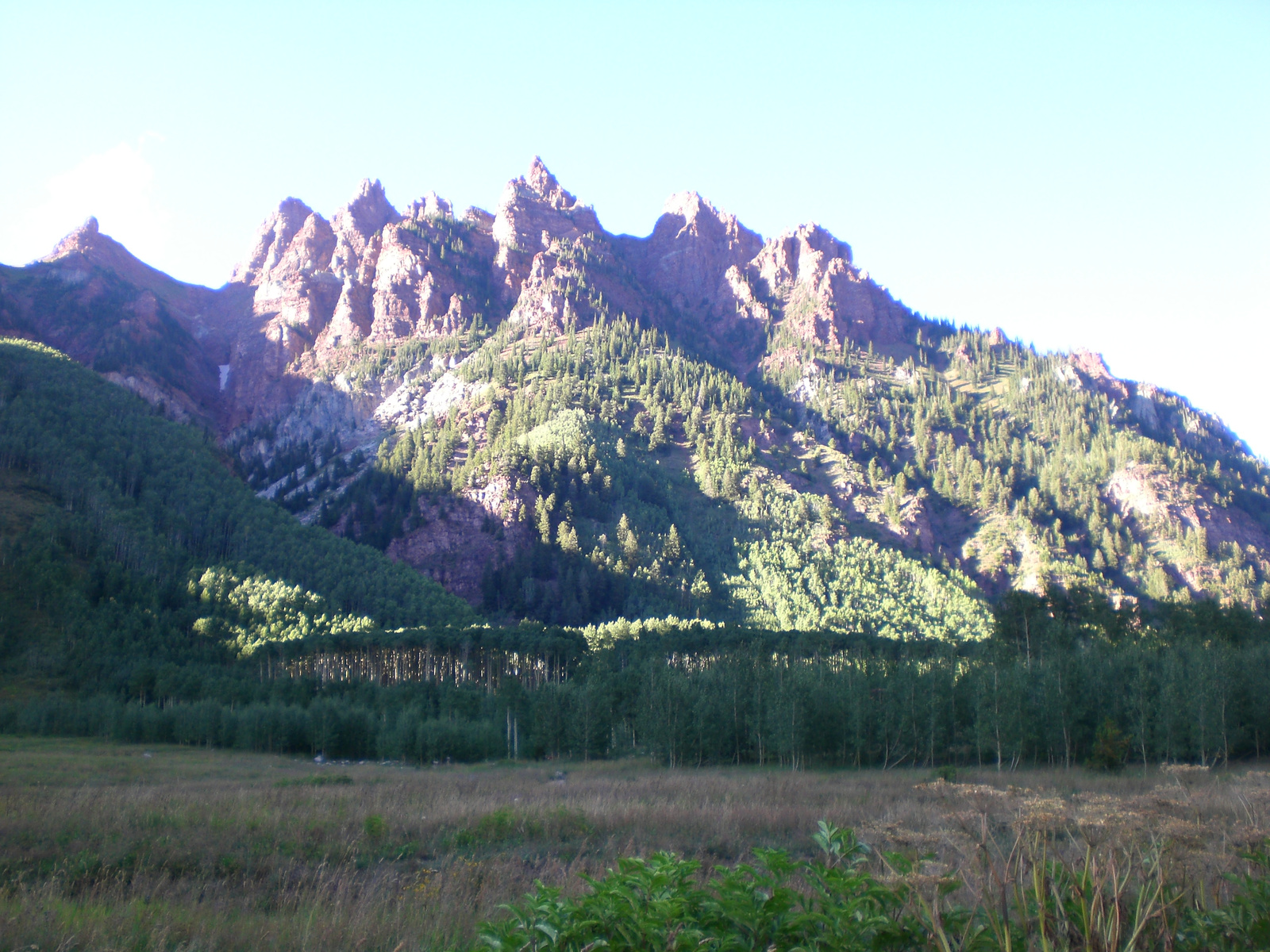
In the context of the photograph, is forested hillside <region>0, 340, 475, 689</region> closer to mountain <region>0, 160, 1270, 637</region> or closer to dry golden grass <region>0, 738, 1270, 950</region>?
mountain <region>0, 160, 1270, 637</region>

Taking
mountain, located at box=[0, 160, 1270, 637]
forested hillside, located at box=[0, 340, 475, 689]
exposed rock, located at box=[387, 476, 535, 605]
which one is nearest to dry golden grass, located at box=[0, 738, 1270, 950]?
forested hillside, located at box=[0, 340, 475, 689]

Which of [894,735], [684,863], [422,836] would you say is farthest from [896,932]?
[894,735]

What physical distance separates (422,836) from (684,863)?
40.1 feet

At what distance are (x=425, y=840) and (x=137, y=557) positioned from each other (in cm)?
10024

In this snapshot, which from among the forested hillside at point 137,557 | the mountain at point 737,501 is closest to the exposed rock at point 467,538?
the mountain at point 737,501

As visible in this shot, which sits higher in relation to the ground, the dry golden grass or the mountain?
the mountain

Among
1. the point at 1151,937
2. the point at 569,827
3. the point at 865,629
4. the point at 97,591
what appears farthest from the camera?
the point at 865,629

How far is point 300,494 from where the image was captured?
6383 inches

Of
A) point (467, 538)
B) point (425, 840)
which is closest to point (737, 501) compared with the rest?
point (467, 538)

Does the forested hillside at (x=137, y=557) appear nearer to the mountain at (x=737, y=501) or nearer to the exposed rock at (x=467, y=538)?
the exposed rock at (x=467, y=538)

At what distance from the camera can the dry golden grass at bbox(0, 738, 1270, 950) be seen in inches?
231

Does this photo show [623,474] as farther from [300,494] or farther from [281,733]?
[281,733]

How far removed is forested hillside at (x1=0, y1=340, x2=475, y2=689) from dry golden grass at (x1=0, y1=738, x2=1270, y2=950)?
198 ft

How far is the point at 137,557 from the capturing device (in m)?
94.4
